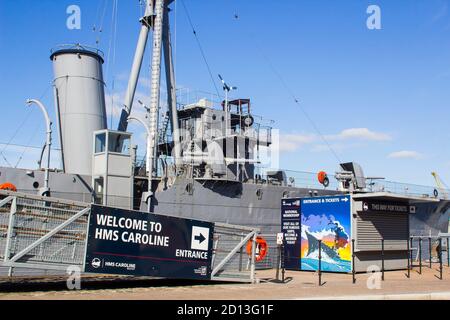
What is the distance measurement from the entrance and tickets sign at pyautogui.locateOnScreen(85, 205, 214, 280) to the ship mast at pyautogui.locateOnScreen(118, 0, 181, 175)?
25.1 feet

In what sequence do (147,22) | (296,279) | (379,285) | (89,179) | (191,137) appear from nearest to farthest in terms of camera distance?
(379,285), (296,279), (89,179), (147,22), (191,137)

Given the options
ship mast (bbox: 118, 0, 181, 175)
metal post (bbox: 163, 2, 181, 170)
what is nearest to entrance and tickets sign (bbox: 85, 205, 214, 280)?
ship mast (bbox: 118, 0, 181, 175)

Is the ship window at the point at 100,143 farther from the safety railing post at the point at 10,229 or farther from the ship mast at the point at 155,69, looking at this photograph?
the safety railing post at the point at 10,229

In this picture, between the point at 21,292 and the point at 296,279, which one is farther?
the point at 296,279

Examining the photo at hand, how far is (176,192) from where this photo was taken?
22.4m

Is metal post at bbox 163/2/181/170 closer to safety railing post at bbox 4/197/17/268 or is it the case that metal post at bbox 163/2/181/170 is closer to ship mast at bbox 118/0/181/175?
ship mast at bbox 118/0/181/175

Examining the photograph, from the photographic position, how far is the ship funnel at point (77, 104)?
2200 centimetres

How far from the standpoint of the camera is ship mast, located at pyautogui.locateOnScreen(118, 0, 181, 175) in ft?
76.5

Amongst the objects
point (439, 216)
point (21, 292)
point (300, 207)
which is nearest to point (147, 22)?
point (300, 207)


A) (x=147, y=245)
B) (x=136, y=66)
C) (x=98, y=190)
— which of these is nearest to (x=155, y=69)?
(x=136, y=66)

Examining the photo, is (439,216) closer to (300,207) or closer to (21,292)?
(300,207)

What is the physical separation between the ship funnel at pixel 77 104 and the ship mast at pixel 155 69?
2.20m

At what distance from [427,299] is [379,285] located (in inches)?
113
